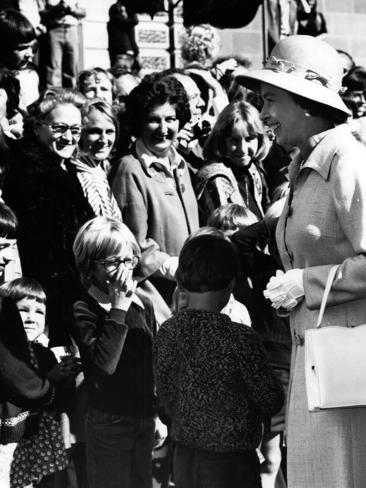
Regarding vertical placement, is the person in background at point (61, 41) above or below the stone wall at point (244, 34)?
above

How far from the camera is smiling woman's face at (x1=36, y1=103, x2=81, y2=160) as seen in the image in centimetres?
520

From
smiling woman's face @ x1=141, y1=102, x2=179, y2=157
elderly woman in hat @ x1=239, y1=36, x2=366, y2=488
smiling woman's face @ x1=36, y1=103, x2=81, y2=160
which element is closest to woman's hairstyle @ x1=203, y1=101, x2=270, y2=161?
smiling woman's face @ x1=141, y1=102, x2=179, y2=157

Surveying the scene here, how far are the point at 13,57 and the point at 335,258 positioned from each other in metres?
3.66

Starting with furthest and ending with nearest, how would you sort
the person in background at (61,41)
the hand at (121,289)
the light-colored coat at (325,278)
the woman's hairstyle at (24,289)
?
the person in background at (61,41) < the woman's hairstyle at (24,289) < the hand at (121,289) < the light-colored coat at (325,278)

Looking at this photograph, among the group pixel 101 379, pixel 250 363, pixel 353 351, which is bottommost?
pixel 101 379

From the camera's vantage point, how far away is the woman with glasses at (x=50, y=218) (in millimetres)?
4844

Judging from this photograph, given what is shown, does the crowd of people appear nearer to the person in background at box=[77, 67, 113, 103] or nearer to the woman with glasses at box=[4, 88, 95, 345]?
the woman with glasses at box=[4, 88, 95, 345]

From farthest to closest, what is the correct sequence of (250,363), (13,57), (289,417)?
(13,57), (250,363), (289,417)

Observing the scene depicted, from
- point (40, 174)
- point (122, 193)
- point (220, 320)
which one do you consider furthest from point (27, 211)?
point (220, 320)

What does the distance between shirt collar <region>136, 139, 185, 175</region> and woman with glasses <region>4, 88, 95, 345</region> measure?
15.2 inches

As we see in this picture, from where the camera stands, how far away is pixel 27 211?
16.1 ft

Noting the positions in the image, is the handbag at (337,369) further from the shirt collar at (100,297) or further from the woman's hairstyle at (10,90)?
the woman's hairstyle at (10,90)

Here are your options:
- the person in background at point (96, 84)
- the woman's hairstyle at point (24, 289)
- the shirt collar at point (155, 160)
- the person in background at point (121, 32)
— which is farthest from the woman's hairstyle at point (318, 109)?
the person in background at point (121, 32)

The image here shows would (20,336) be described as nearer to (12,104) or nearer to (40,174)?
(40,174)
